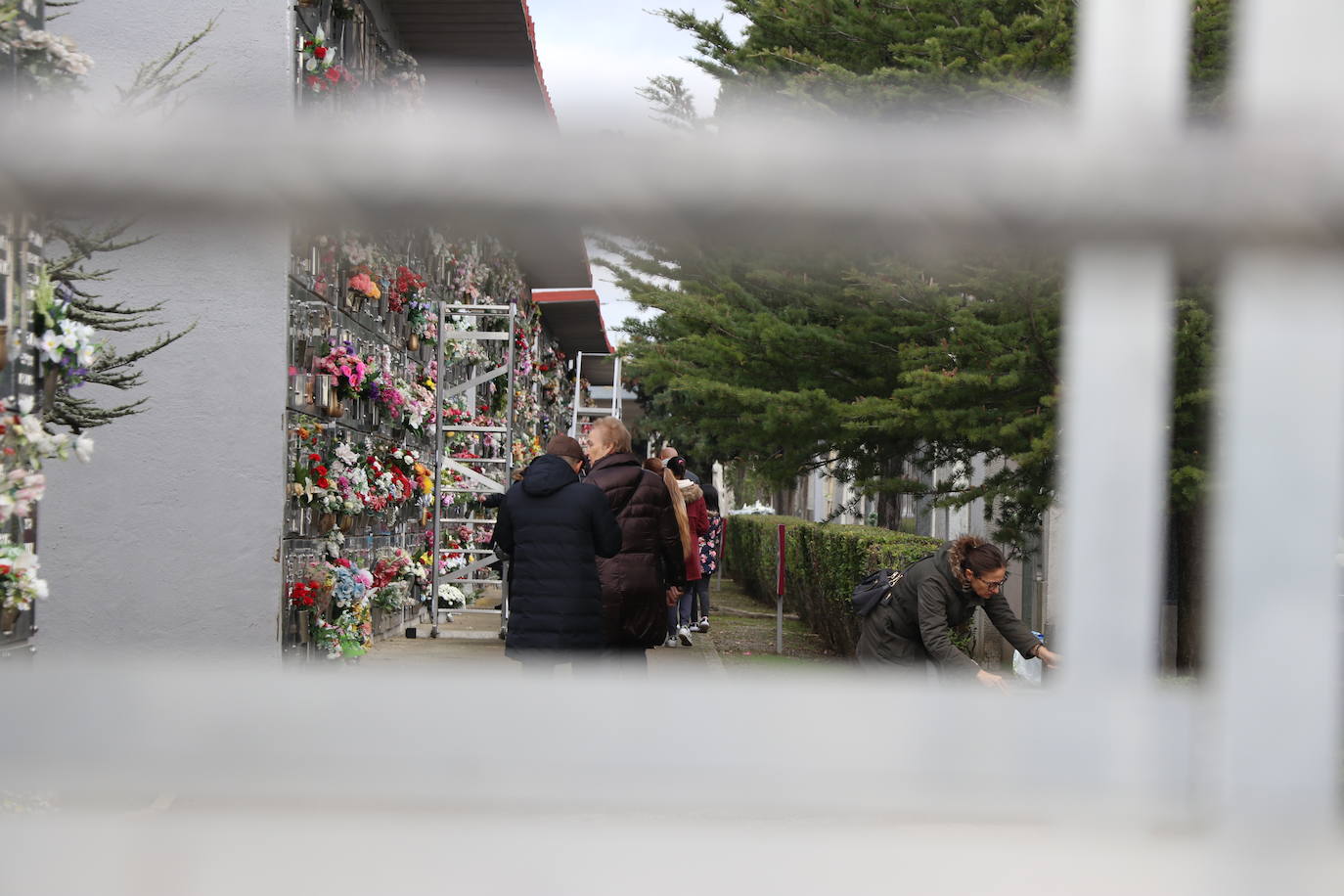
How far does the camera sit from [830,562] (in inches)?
497

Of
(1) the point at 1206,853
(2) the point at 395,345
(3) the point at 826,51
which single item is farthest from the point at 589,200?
(2) the point at 395,345

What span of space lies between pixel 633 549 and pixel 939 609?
59.7 inches

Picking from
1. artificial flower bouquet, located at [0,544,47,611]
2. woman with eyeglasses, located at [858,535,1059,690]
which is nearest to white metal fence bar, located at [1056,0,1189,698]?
artificial flower bouquet, located at [0,544,47,611]

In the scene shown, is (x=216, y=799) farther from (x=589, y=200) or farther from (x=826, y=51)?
(x=826, y=51)

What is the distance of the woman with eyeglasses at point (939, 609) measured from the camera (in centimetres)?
656

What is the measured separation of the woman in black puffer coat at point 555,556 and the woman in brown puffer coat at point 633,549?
1.52 ft

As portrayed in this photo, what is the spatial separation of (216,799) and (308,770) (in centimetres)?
4

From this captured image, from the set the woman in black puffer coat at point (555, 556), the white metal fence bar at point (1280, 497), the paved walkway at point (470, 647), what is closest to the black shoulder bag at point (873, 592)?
the woman in black puffer coat at point (555, 556)

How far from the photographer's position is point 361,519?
1105cm

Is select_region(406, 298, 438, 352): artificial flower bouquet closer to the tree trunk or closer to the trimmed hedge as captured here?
the trimmed hedge

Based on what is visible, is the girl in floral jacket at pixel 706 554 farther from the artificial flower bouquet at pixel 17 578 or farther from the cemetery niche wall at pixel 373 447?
the artificial flower bouquet at pixel 17 578

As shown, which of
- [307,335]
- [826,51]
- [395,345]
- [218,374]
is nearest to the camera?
[218,374]

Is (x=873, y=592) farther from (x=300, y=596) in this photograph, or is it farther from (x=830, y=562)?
(x=830, y=562)

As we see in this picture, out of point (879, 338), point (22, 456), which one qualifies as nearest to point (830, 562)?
point (879, 338)
